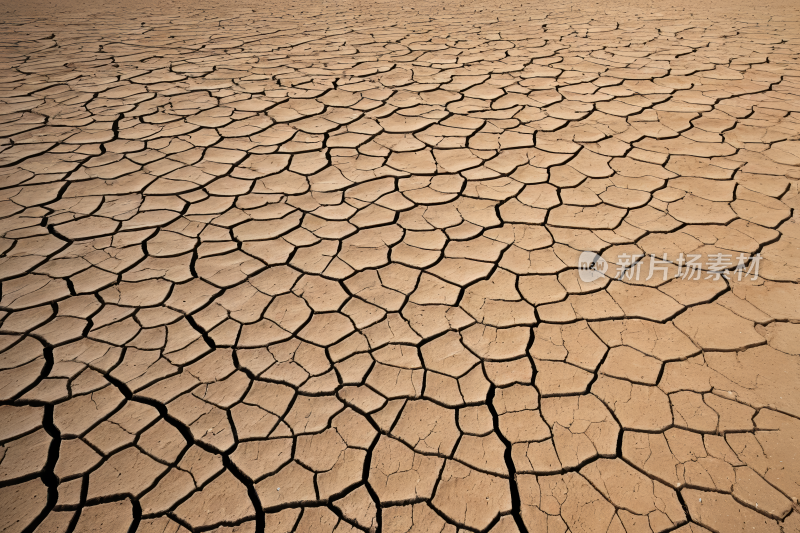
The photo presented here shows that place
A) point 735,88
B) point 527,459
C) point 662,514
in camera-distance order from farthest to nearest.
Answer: point 735,88 → point 527,459 → point 662,514

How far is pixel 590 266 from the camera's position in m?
1.93

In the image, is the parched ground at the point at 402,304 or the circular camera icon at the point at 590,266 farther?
the circular camera icon at the point at 590,266

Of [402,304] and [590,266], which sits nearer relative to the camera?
[402,304]

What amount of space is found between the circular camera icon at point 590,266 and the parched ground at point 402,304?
0.05 metres

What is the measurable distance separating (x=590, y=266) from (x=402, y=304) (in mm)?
832

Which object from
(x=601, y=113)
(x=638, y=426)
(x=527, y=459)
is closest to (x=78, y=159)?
(x=527, y=459)

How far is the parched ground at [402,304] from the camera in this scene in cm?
124

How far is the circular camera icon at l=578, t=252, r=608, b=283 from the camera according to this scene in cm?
188

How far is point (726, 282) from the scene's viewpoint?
1826 mm

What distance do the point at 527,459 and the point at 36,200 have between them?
267 centimetres

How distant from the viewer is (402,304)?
5.90ft

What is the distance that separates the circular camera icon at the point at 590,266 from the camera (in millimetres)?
1883

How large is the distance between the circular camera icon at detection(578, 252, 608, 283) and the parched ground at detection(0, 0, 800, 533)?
45 mm

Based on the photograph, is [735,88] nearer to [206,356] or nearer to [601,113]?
[601,113]
